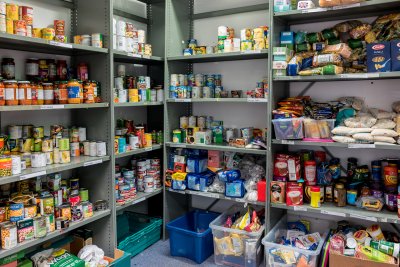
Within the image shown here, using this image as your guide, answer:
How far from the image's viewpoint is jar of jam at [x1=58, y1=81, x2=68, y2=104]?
107 inches

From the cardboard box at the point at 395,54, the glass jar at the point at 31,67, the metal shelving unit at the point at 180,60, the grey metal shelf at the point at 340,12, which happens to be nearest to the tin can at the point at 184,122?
the metal shelving unit at the point at 180,60

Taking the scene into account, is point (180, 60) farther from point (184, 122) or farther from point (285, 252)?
point (285, 252)

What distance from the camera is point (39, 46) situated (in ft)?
9.05

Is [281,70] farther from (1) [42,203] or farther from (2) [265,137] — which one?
(1) [42,203]

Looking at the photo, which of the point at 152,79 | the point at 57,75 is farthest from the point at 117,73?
the point at 57,75

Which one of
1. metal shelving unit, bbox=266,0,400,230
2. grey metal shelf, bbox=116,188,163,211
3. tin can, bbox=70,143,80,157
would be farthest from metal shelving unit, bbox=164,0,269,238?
tin can, bbox=70,143,80,157

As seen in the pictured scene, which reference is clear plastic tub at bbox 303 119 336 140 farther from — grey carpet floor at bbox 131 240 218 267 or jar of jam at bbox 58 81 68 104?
jar of jam at bbox 58 81 68 104

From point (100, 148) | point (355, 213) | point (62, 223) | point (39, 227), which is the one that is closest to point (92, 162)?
point (100, 148)

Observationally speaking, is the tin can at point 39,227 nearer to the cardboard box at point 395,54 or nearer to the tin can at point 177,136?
the tin can at point 177,136

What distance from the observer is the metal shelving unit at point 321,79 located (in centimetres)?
270

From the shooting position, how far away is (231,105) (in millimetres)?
3830

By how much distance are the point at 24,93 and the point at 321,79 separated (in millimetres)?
2349

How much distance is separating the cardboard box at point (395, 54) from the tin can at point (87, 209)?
2626mm

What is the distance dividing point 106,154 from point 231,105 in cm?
146
